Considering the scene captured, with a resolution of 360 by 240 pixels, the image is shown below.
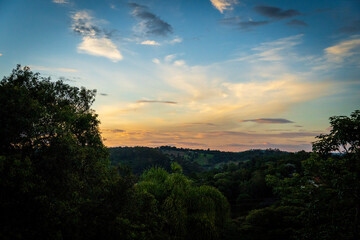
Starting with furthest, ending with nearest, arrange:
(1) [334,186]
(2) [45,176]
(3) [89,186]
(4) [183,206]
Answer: (4) [183,206] → (3) [89,186] → (1) [334,186] → (2) [45,176]

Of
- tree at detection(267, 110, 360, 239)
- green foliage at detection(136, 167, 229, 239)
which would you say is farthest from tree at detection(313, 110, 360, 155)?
green foliage at detection(136, 167, 229, 239)

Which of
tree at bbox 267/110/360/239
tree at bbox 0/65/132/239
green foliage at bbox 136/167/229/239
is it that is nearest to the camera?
tree at bbox 0/65/132/239

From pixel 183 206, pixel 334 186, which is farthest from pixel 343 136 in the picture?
pixel 183 206

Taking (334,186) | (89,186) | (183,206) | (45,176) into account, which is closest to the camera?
(45,176)

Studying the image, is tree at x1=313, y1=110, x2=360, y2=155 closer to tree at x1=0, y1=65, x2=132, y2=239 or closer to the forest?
the forest

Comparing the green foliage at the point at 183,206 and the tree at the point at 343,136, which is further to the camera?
the green foliage at the point at 183,206

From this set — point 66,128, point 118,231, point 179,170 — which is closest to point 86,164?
point 66,128

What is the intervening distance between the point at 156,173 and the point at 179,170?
259cm

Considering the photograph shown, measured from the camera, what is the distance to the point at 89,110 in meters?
22.0

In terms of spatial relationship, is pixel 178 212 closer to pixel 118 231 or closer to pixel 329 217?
pixel 118 231

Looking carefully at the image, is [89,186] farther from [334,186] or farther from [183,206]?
[334,186]

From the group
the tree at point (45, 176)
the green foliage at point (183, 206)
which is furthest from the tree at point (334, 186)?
the tree at point (45, 176)

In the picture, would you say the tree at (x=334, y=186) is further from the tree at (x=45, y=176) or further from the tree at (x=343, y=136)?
the tree at (x=45, y=176)

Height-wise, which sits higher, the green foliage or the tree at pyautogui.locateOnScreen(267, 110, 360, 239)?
the tree at pyautogui.locateOnScreen(267, 110, 360, 239)
